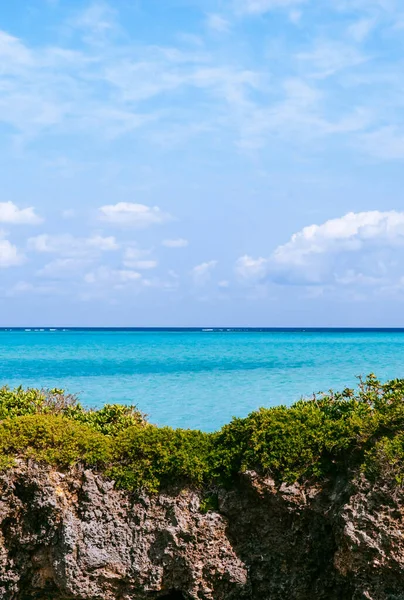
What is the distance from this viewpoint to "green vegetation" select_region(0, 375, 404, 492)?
6695mm

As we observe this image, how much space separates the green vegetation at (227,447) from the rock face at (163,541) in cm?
16

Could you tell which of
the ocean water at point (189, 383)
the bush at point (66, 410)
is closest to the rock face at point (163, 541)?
the bush at point (66, 410)

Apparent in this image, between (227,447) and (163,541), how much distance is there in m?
1.19

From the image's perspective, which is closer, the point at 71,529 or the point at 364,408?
the point at 71,529

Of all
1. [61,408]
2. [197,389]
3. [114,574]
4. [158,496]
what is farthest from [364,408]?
[197,389]

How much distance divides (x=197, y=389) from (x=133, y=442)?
24.0 metres

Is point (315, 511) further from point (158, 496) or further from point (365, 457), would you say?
point (158, 496)

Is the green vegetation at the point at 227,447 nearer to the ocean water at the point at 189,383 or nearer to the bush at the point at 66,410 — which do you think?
the bush at the point at 66,410

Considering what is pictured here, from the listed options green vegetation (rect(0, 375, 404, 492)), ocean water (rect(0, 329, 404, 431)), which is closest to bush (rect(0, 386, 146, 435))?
green vegetation (rect(0, 375, 404, 492))

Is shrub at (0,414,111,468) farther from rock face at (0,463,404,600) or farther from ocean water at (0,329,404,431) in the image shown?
ocean water at (0,329,404,431)

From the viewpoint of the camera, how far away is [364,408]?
287 inches

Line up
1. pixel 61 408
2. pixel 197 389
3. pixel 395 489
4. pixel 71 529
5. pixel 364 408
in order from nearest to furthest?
pixel 395 489 < pixel 71 529 < pixel 364 408 < pixel 61 408 < pixel 197 389

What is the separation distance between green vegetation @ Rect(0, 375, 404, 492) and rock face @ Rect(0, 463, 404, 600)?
6.1 inches

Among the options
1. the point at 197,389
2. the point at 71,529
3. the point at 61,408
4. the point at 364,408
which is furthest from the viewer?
the point at 197,389
